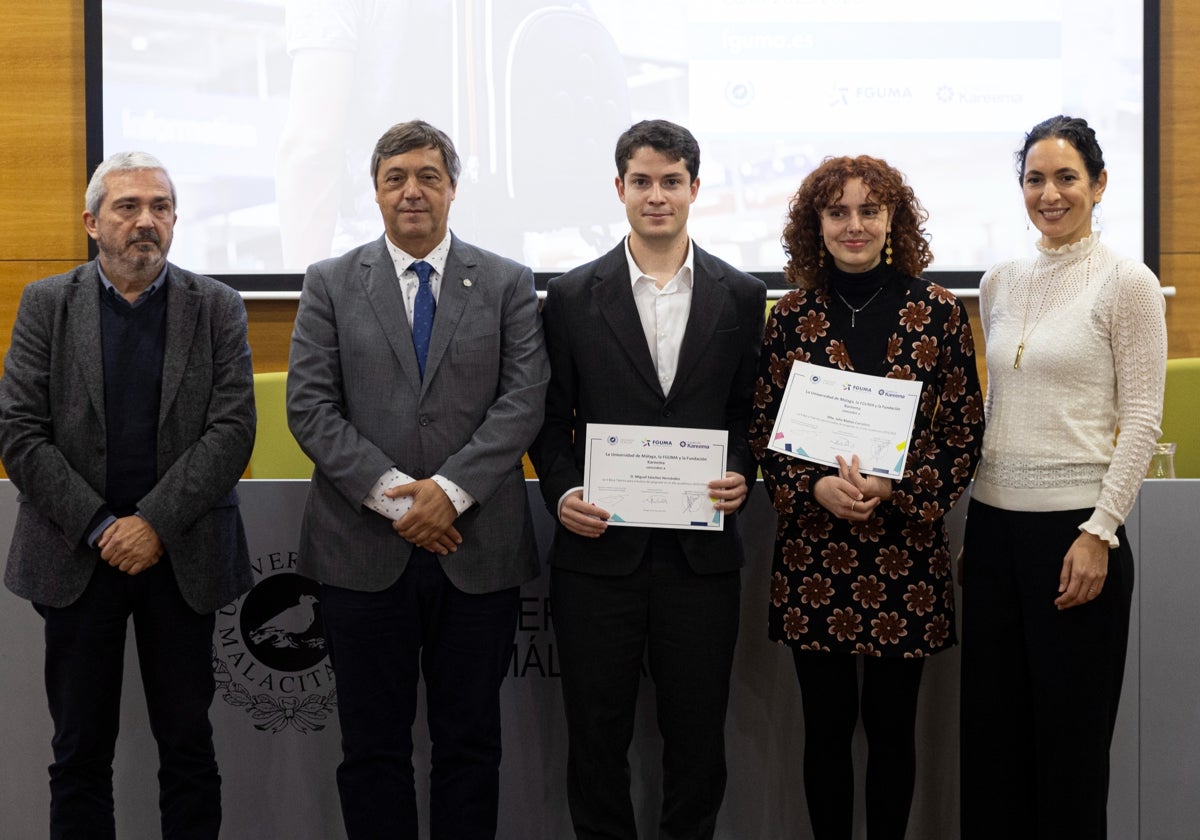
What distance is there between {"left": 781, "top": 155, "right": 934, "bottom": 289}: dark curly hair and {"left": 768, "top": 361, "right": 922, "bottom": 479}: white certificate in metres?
0.24

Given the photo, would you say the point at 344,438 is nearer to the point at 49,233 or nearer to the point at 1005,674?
the point at 1005,674

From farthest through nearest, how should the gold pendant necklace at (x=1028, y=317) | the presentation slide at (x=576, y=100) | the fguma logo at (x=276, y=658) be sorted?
the presentation slide at (x=576, y=100), the fguma logo at (x=276, y=658), the gold pendant necklace at (x=1028, y=317)

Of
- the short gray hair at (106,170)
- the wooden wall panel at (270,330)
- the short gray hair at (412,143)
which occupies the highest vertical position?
the short gray hair at (412,143)

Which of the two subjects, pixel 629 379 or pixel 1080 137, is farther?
pixel 629 379

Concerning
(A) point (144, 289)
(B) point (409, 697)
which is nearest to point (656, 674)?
(B) point (409, 697)

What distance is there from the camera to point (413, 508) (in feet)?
6.96

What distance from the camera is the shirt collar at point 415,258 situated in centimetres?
232

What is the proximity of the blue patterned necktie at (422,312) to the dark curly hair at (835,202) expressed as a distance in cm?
81

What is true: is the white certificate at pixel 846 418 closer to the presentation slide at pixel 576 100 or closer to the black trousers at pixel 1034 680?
the black trousers at pixel 1034 680

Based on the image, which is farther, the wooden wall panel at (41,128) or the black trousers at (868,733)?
the wooden wall panel at (41,128)

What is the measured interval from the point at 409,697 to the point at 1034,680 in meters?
1.31

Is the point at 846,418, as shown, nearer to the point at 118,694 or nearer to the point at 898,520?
the point at 898,520

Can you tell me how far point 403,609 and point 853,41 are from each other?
10.8 ft

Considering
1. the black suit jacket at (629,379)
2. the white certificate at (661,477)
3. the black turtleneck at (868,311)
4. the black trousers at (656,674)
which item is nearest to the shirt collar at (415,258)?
the black suit jacket at (629,379)
